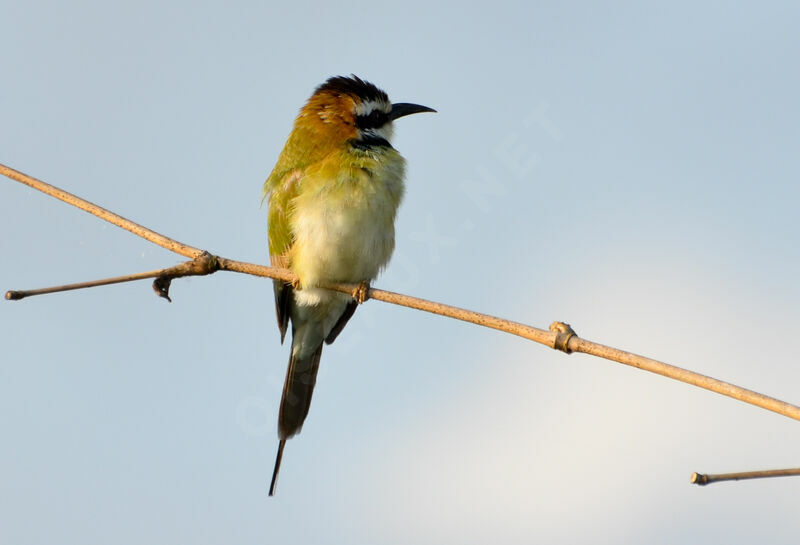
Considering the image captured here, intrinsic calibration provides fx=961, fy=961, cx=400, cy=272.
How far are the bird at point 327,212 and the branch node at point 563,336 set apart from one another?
6.77ft

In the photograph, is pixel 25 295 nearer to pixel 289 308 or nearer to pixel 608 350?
Result: pixel 608 350

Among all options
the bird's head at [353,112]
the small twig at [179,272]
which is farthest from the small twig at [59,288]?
the bird's head at [353,112]

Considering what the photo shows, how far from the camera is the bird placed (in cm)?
512

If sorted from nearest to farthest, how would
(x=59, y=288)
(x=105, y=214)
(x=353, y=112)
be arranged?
(x=59, y=288)
(x=105, y=214)
(x=353, y=112)

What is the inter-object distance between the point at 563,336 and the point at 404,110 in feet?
11.0

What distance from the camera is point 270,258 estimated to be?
5.68 m

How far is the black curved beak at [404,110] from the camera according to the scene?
5.94 metres

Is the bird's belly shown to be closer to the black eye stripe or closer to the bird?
the bird

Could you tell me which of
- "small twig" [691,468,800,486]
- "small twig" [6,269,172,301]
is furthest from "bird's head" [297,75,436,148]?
"small twig" [691,468,800,486]

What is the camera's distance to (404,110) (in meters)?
5.98

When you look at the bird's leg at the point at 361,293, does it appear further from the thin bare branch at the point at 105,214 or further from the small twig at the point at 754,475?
the small twig at the point at 754,475

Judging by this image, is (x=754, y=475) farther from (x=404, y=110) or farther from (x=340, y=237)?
(x=404, y=110)

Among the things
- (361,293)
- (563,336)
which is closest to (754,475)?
(563,336)

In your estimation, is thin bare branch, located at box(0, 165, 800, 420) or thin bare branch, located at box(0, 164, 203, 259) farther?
thin bare branch, located at box(0, 164, 203, 259)
